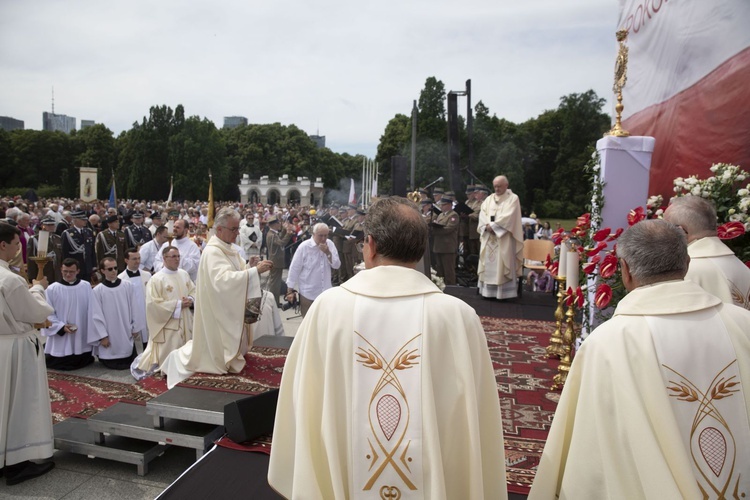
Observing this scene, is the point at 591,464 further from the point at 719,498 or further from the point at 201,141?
the point at 201,141

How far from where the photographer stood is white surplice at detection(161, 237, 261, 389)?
230 inches

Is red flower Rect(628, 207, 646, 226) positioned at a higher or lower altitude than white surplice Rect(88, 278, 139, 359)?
higher

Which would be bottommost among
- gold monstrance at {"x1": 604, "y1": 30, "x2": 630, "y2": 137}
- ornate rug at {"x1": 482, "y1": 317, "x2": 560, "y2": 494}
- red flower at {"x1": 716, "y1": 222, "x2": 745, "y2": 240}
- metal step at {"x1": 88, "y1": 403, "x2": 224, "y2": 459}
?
metal step at {"x1": 88, "y1": 403, "x2": 224, "y2": 459}

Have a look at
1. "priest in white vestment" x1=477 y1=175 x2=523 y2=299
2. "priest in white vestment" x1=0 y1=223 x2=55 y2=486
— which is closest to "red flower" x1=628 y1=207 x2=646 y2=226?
"priest in white vestment" x1=477 y1=175 x2=523 y2=299

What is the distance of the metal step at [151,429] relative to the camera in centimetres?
482

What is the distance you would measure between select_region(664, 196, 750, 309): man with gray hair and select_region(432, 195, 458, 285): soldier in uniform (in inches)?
321

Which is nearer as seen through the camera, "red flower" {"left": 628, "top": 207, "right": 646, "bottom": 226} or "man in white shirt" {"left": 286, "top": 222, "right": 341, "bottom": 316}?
"red flower" {"left": 628, "top": 207, "right": 646, "bottom": 226}

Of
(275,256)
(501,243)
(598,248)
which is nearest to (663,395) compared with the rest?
(598,248)

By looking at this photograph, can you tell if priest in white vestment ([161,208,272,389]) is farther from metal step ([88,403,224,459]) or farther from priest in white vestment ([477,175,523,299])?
priest in white vestment ([477,175,523,299])

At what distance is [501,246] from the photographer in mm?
9297

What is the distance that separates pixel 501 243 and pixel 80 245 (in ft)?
31.3

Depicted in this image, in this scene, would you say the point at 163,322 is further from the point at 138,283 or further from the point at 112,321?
the point at 138,283

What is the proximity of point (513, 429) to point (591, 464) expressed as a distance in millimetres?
2316

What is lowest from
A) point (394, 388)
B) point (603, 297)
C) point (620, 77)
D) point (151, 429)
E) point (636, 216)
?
point (151, 429)
